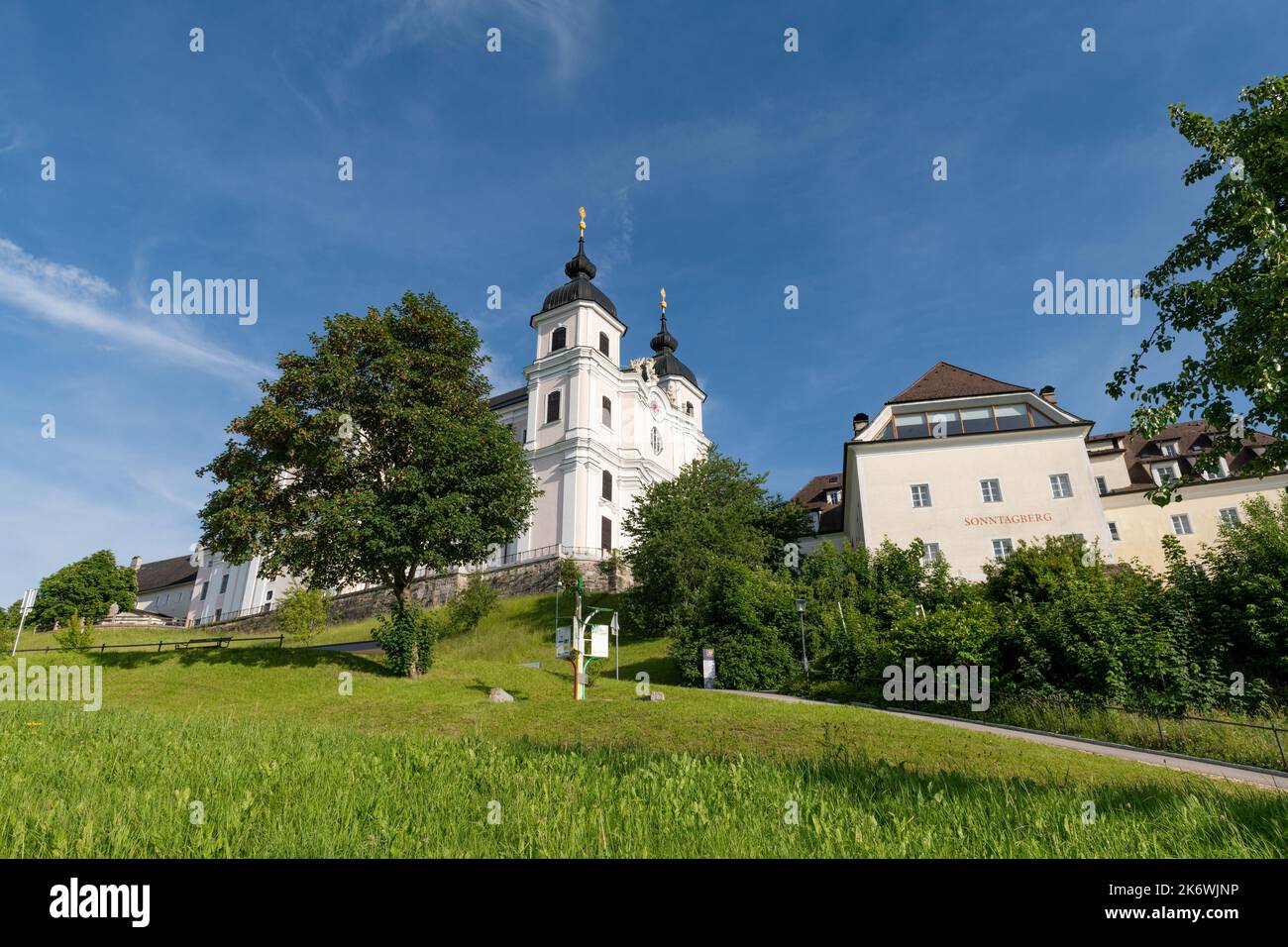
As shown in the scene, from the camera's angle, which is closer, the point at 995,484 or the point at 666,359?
the point at 995,484

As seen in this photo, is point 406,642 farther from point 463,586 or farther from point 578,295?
point 578,295

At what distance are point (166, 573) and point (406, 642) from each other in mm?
89433

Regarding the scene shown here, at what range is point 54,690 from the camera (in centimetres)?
1750

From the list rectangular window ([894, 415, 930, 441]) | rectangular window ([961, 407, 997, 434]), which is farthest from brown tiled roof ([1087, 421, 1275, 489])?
rectangular window ([894, 415, 930, 441])

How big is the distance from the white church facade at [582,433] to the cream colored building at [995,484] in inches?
713

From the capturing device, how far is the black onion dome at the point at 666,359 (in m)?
77.6

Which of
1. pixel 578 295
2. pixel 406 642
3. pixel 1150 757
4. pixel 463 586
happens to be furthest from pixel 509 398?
pixel 1150 757

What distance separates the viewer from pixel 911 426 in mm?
37906

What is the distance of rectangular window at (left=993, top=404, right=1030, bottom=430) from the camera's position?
120 feet

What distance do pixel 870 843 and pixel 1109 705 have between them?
18832 mm

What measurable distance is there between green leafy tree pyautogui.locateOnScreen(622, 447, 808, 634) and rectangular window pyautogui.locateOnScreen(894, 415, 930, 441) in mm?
10229

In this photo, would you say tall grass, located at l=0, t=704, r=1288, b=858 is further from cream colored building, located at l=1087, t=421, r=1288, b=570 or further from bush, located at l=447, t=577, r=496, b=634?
cream colored building, located at l=1087, t=421, r=1288, b=570

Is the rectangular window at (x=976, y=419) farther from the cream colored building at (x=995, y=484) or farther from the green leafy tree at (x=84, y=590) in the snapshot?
the green leafy tree at (x=84, y=590)
